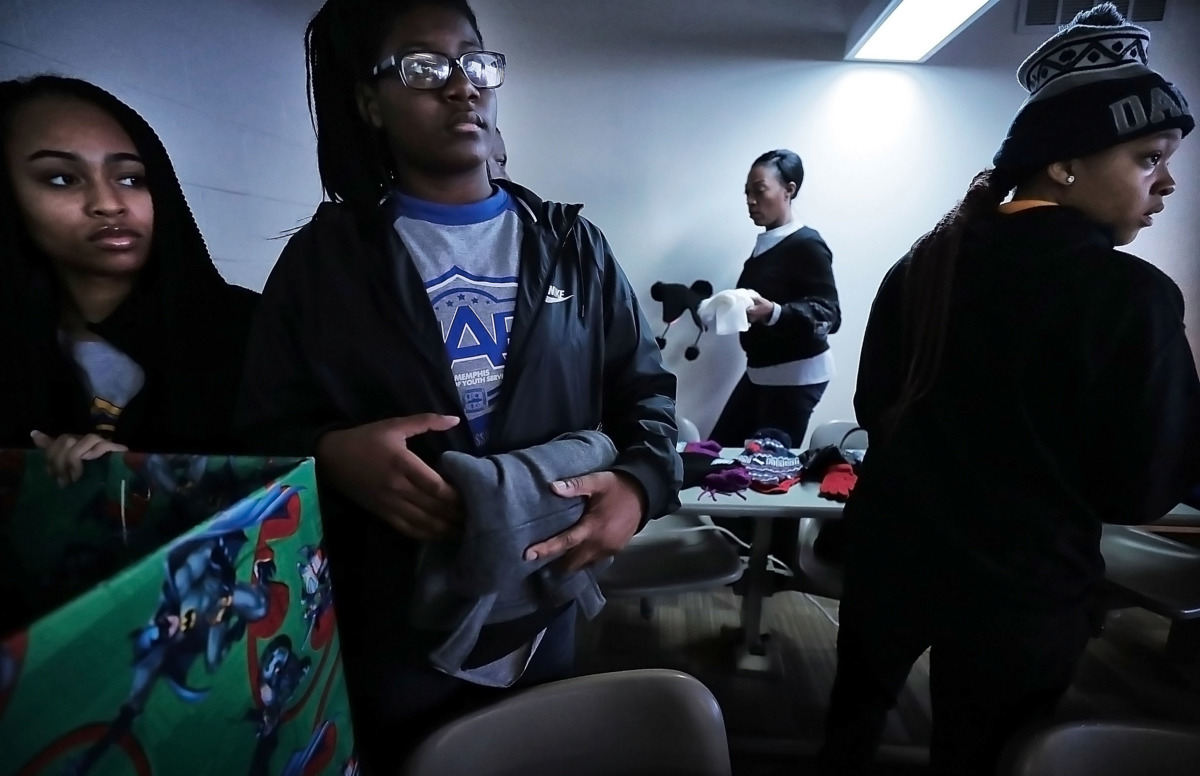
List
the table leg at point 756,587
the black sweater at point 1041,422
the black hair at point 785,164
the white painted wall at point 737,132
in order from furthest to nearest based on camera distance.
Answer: the white painted wall at point 737,132, the black hair at point 785,164, the table leg at point 756,587, the black sweater at point 1041,422

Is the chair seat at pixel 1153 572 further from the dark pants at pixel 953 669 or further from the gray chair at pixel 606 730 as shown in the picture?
the gray chair at pixel 606 730

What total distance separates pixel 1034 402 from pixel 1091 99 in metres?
0.48

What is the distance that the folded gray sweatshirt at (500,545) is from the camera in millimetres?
564

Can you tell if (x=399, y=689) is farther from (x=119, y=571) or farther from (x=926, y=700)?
(x=926, y=700)

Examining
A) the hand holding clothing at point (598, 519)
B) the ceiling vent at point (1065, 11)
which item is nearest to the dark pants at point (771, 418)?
the hand holding clothing at point (598, 519)

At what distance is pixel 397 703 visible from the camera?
714 millimetres

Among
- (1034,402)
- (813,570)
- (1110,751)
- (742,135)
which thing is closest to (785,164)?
(742,135)

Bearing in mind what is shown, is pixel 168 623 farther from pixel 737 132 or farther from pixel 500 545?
pixel 737 132

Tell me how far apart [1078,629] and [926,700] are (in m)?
1.00

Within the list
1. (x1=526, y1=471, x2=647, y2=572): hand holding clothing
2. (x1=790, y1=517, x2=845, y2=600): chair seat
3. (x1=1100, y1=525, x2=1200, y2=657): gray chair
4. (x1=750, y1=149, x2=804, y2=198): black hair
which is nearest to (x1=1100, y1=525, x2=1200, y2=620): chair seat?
(x1=1100, y1=525, x2=1200, y2=657): gray chair

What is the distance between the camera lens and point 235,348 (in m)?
0.80

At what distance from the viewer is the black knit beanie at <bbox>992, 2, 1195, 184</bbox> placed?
0.87m

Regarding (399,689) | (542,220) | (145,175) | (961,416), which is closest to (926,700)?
(961,416)

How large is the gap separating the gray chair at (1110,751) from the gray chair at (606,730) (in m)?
0.37
